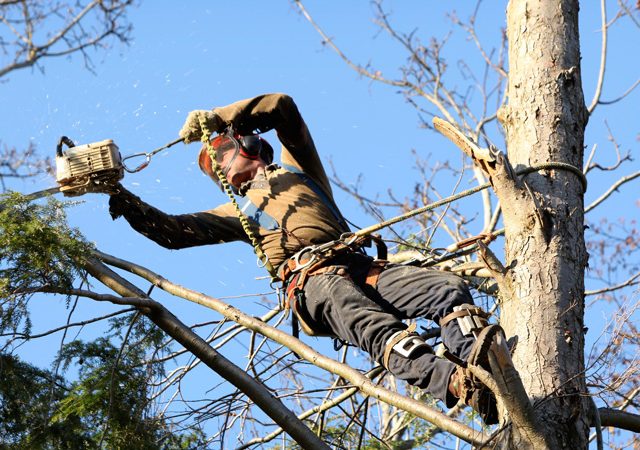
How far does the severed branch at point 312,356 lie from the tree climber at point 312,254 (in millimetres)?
82

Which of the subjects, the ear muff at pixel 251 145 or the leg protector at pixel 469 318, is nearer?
the leg protector at pixel 469 318

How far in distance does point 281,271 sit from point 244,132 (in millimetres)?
775

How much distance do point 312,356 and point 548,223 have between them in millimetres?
1147

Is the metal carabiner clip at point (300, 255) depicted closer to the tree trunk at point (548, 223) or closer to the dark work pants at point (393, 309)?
the dark work pants at point (393, 309)

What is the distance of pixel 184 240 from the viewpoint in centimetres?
552

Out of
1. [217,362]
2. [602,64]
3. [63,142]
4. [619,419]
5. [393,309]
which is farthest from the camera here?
[602,64]

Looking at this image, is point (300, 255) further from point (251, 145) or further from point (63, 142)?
point (63, 142)

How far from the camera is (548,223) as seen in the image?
4293mm

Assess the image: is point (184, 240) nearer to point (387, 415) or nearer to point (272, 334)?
point (272, 334)

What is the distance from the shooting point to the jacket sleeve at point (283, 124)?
535 cm

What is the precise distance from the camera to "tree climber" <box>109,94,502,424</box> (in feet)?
14.0

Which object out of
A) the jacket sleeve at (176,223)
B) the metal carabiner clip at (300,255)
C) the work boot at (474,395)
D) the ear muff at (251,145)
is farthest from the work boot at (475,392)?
the ear muff at (251,145)

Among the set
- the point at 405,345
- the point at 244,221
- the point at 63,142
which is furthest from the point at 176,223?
the point at 405,345

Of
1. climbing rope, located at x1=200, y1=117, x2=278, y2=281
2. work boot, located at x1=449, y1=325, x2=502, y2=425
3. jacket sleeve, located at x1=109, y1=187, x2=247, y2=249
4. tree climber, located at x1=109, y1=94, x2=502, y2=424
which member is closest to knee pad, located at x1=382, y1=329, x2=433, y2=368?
tree climber, located at x1=109, y1=94, x2=502, y2=424
